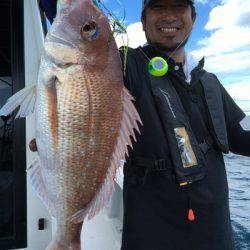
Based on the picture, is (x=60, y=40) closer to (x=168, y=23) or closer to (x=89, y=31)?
(x=89, y=31)

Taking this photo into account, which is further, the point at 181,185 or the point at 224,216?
the point at 224,216

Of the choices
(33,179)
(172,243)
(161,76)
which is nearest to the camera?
(33,179)

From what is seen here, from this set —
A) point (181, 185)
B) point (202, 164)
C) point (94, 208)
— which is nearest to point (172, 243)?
point (181, 185)

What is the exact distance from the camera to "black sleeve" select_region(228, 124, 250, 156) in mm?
2967

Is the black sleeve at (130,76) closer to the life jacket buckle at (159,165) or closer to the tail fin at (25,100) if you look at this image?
the life jacket buckle at (159,165)

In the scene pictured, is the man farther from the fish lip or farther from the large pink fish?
the fish lip

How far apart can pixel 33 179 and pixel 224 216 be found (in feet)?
4.38

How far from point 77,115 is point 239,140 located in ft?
5.49

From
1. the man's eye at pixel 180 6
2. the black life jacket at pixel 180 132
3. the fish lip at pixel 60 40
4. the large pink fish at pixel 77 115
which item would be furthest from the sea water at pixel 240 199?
the fish lip at pixel 60 40

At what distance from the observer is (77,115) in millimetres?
1732

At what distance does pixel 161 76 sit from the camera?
2541 millimetres

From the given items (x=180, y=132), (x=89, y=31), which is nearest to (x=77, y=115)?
(x=89, y=31)

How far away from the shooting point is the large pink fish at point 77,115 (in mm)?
1727

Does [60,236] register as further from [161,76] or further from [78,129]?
[161,76]
